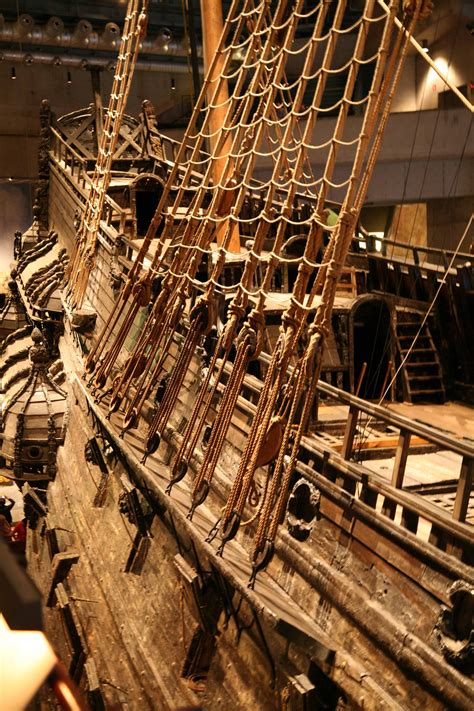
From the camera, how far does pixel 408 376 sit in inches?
237

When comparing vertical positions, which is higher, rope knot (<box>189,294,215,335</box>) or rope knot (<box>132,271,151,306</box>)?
rope knot (<box>132,271,151,306</box>)

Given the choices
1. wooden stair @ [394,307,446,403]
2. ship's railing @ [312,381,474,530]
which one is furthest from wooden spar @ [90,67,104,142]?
ship's railing @ [312,381,474,530]

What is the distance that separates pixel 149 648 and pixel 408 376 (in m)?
2.83

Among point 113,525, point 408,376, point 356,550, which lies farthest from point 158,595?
point 408,376

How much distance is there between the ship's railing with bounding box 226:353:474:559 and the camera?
107 inches

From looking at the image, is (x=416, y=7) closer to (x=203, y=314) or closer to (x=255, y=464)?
(x=203, y=314)

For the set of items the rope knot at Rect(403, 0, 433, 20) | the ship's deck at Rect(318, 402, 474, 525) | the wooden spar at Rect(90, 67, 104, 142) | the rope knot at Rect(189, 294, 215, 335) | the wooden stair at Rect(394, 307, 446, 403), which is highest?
the wooden spar at Rect(90, 67, 104, 142)

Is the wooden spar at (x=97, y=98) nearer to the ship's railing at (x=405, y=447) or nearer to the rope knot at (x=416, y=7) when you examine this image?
the rope knot at (x=416, y=7)

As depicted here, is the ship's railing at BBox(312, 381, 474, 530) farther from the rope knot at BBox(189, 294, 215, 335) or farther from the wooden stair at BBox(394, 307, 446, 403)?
the wooden stair at BBox(394, 307, 446, 403)

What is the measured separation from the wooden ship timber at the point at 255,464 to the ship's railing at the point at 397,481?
11 millimetres

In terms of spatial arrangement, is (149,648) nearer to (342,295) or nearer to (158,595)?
(158,595)

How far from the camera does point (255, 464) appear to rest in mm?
3352

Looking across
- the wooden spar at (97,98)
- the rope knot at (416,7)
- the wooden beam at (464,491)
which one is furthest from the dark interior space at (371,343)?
the wooden spar at (97,98)

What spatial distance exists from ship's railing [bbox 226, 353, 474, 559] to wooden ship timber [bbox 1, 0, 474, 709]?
0.01 metres
